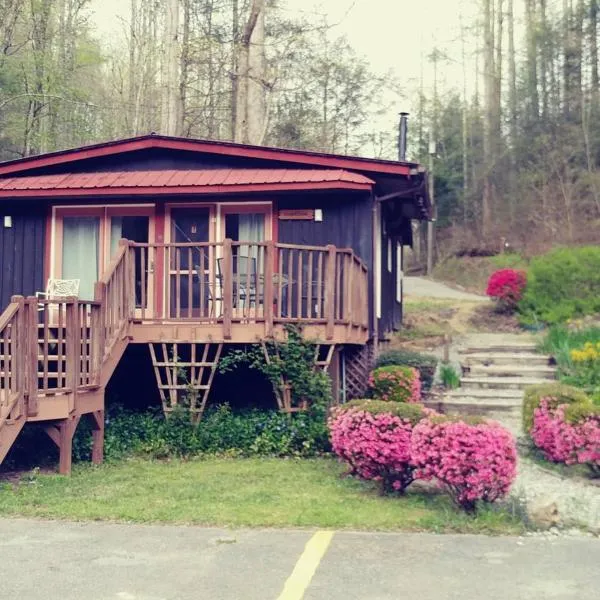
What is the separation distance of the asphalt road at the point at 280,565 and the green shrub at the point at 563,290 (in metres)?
12.4

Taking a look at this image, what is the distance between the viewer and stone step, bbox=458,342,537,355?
49.6 feet

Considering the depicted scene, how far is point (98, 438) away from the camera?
9516 millimetres

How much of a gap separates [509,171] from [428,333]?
18428mm

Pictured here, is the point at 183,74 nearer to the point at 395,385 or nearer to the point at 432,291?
the point at 432,291

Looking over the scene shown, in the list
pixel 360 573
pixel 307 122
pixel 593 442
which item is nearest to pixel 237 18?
pixel 307 122

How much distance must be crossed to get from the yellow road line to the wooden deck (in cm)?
338

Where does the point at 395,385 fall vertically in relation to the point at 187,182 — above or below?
below

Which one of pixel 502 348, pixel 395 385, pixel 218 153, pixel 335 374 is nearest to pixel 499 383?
pixel 502 348

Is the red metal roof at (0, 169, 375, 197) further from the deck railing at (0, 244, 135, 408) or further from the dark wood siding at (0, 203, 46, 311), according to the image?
the deck railing at (0, 244, 135, 408)

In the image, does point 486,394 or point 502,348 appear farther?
point 502,348

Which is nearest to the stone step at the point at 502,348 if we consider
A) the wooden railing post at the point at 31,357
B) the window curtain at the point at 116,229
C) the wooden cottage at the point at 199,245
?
the wooden cottage at the point at 199,245

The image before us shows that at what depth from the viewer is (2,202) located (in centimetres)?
1275

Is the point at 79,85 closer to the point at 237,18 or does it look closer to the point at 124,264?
the point at 237,18

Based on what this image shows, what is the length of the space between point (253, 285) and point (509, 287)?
9.95 metres
